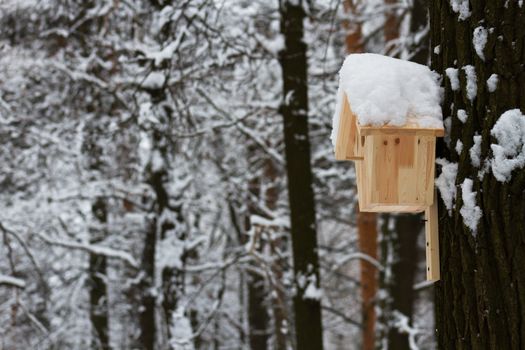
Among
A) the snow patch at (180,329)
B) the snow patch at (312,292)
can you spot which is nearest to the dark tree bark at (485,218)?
the snow patch at (312,292)

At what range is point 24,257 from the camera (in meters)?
12.7

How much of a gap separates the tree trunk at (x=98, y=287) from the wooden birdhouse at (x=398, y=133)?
9.65m

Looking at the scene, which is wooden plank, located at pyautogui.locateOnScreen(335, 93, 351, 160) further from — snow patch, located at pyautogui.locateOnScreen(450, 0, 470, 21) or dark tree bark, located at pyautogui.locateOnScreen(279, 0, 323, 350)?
dark tree bark, located at pyautogui.locateOnScreen(279, 0, 323, 350)

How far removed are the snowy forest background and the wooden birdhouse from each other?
3083 mm

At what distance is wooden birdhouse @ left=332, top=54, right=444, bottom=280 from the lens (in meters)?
2.46

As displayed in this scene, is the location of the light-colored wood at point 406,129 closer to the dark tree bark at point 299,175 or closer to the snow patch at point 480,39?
the snow patch at point 480,39

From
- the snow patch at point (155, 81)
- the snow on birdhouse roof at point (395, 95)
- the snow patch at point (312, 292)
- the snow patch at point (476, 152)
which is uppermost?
the snow patch at point (155, 81)

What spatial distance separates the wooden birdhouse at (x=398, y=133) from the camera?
8.06 ft

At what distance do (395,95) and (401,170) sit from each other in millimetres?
309

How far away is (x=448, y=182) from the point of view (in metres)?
2.49

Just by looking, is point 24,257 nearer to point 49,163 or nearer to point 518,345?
point 49,163

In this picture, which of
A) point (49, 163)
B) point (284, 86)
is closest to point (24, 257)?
point (49, 163)

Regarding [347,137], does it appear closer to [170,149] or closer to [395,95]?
[395,95]

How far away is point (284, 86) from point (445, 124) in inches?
155
